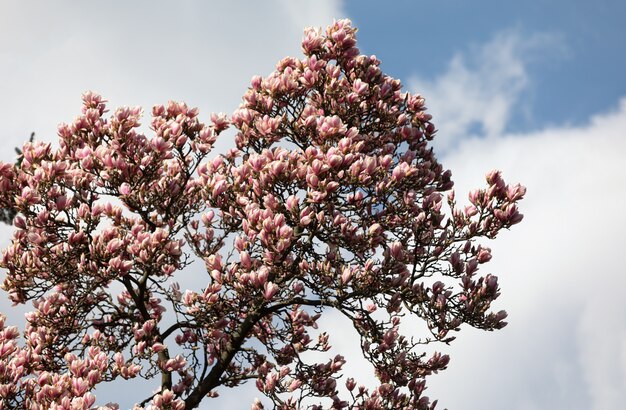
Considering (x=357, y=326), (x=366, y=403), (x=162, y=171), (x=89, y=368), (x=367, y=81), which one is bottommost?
(x=89, y=368)

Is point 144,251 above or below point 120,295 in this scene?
below

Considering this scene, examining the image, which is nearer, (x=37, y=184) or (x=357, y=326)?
(x=37, y=184)

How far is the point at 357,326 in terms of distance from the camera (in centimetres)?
1043

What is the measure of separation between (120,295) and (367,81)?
560 cm

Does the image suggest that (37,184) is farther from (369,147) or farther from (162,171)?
(369,147)

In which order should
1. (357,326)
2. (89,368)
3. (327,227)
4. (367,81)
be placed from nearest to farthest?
(89,368)
(327,227)
(357,326)
(367,81)

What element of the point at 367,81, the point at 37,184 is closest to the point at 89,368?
the point at 37,184

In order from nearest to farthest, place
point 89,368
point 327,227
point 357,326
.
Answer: point 89,368 → point 327,227 → point 357,326

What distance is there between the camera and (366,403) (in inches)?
424

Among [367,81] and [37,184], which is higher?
[367,81]

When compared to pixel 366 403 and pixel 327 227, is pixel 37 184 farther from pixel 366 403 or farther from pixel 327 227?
pixel 366 403

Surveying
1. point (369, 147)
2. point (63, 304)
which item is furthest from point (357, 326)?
point (63, 304)

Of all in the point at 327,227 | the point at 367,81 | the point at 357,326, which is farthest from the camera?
the point at 367,81

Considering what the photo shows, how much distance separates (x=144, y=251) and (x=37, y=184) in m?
1.72
